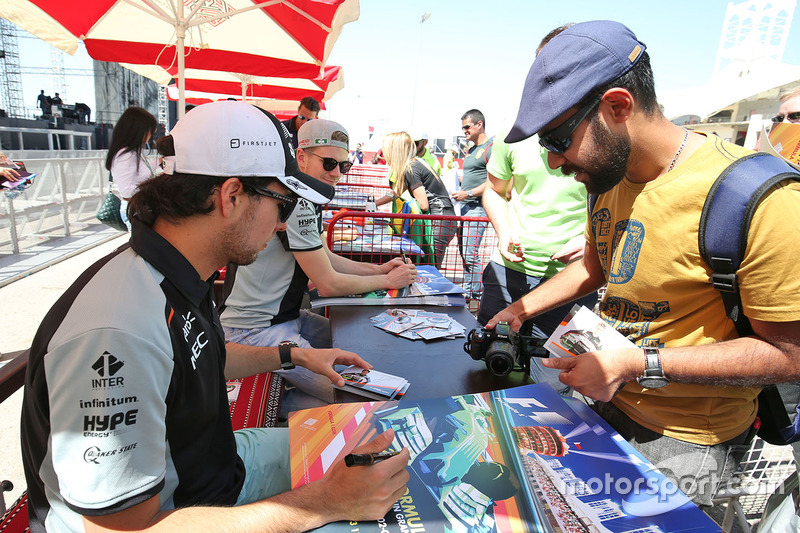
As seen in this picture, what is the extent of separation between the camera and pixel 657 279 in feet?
4.37

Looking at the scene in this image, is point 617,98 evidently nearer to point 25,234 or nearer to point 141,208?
point 141,208

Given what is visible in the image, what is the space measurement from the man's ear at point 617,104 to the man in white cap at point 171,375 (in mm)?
945

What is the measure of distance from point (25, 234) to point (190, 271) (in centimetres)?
833

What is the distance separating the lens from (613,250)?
1.55 metres

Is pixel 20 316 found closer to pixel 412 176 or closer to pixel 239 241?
pixel 412 176

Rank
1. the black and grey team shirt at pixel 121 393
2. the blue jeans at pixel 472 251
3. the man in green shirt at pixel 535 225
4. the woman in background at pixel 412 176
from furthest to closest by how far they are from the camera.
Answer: the woman in background at pixel 412 176, the blue jeans at pixel 472 251, the man in green shirt at pixel 535 225, the black and grey team shirt at pixel 121 393

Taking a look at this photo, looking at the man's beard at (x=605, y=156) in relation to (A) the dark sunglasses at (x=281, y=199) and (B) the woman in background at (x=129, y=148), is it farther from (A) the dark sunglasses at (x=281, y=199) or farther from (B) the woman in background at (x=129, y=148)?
(B) the woman in background at (x=129, y=148)

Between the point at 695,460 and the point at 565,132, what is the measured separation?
1026 mm

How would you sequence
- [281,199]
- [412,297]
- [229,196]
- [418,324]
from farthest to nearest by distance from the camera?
[412,297]
[418,324]
[281,199]
[229,196]

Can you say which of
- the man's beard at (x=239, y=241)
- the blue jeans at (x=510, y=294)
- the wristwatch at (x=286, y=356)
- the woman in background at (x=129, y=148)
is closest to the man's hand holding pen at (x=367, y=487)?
the man's beard at (x=239, y=241)

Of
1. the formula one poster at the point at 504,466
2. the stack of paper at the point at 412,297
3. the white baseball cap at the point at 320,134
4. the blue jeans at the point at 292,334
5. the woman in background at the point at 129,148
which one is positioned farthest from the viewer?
the woman in background at the point at 129,148

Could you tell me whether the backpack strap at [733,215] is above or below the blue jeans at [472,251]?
above

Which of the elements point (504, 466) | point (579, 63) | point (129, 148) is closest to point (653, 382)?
point (504, 466)

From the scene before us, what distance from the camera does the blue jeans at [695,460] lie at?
4.37 feet
